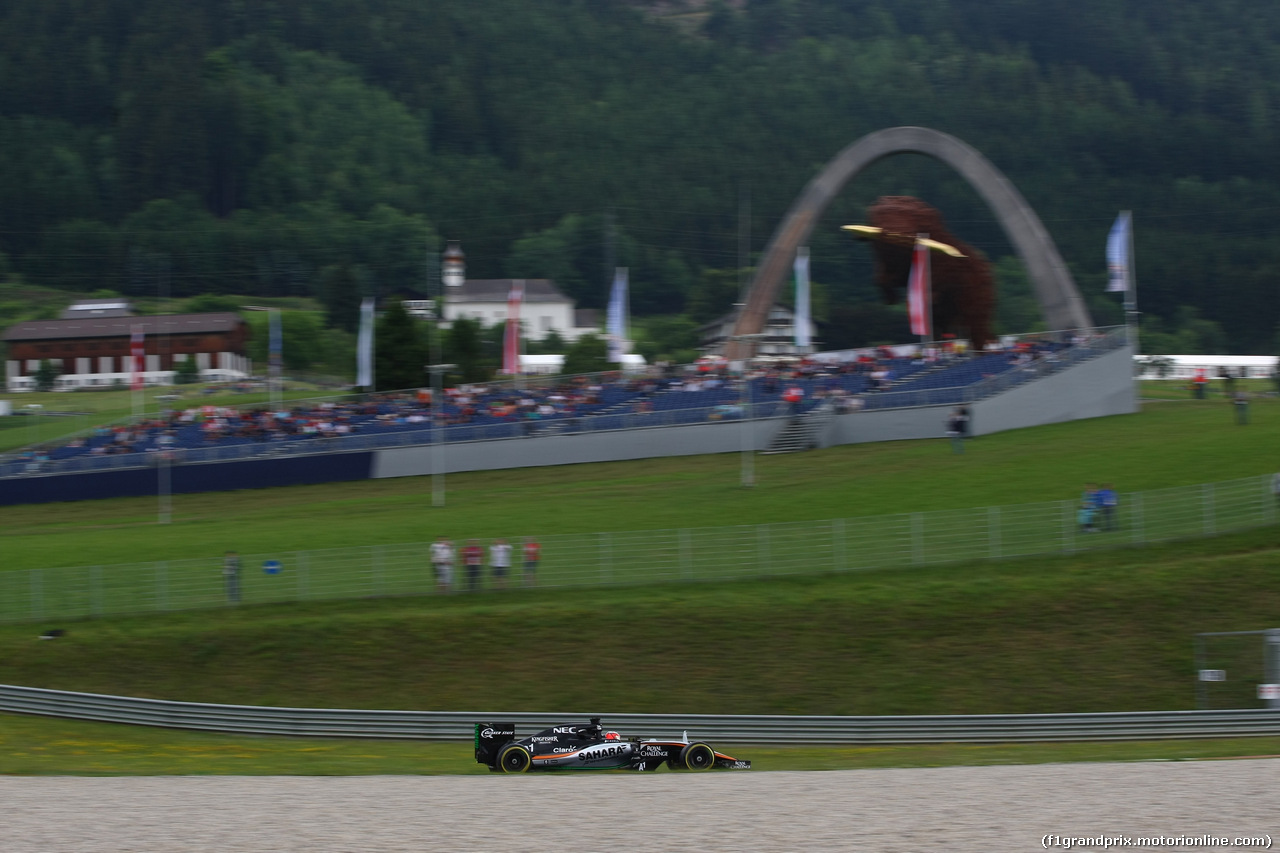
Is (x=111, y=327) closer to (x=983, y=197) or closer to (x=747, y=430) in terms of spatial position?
(x=983, y=197)

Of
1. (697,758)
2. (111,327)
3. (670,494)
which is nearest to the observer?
(697,758)

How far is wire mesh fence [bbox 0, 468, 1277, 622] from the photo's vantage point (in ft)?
91.4

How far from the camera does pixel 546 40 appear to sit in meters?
191

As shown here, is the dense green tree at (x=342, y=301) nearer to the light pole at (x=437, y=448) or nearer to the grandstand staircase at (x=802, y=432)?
the light pole at (x=437, y=448)

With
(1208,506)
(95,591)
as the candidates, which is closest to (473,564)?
(95,591)

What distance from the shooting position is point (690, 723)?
888 inches

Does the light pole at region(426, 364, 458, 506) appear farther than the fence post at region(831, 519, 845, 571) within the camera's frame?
Yes

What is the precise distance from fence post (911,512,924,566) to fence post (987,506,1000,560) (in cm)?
136

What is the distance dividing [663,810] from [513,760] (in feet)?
14.7

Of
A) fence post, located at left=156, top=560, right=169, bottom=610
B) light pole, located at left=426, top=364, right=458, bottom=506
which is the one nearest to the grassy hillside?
fence post, located at left=156, top=560, right=169, bottom=610

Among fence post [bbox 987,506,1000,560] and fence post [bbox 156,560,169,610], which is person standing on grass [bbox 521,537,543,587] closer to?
fence post [bbox 156,560,169,610]

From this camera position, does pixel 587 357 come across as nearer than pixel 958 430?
No

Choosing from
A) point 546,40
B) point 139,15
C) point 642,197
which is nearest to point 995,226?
point 642,197

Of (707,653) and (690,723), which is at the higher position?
(707,653)
